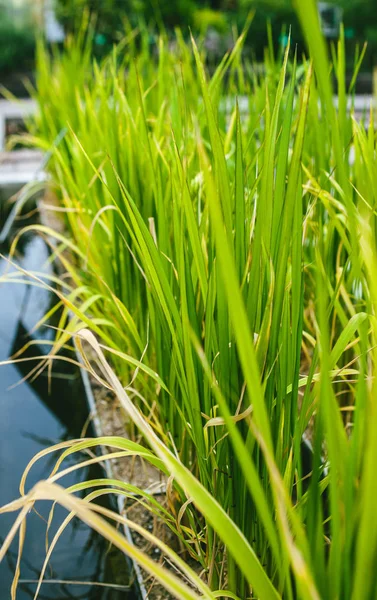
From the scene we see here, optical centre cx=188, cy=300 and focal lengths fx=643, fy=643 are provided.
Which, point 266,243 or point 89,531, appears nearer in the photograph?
point 266,243

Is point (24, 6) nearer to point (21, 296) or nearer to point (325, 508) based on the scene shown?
point (21, 296)

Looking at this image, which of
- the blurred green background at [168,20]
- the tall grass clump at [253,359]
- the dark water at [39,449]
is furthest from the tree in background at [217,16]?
the tall grass clump at [253,359]

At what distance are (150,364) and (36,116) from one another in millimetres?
1808

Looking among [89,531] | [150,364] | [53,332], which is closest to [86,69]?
[53,332]

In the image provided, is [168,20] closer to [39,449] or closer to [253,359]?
[39,449]

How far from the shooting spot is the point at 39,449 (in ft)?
3.72

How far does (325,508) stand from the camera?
2.77 feet

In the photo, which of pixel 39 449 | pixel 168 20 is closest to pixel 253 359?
pixel 39 449

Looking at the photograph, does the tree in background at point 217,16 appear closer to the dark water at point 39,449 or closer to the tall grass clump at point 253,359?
the dark water at point 39,449

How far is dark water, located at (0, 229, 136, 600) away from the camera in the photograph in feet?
2.81

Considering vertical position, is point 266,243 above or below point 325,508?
above

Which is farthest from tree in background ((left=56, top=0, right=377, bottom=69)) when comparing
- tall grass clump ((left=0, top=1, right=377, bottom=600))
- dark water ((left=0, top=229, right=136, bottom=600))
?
tall grass clump ((left=0, top=1, right=377, bottom=600))

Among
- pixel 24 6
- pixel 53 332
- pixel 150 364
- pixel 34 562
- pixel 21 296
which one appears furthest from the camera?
pixel 24 6

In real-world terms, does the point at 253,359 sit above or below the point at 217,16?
below
